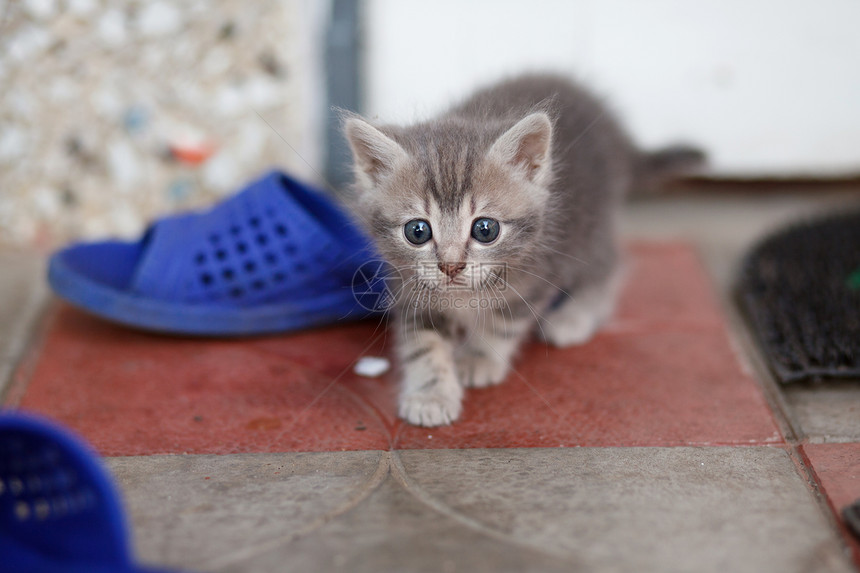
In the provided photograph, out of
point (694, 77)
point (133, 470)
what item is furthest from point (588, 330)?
point (694, 77)

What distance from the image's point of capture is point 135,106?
261cm

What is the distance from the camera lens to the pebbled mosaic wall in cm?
250

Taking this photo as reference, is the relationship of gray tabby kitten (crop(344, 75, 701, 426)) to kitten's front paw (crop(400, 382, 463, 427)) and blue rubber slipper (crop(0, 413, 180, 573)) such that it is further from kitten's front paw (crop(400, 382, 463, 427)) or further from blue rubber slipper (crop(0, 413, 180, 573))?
blue rubber slipper (crop(0, 413, 180, 573))

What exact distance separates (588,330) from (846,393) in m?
0.62

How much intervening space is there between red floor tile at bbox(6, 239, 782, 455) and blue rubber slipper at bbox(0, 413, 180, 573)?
0.42 metres

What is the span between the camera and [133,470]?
143 cm

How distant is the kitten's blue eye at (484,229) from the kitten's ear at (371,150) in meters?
0.21

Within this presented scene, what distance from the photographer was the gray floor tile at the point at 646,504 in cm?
115

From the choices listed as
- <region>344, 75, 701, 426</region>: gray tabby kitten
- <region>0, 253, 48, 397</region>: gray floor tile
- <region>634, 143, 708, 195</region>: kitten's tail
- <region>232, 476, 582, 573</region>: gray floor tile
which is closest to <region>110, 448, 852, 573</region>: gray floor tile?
<region>232, 476, 582, 573</region>: gray floor tile

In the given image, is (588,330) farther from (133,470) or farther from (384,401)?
(133,470)

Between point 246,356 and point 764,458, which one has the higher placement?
point 764,458

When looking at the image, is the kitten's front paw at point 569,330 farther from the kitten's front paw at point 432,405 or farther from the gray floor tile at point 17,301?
the gray floor tile at point 17,301

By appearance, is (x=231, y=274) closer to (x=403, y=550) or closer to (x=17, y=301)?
(x=17, y=301)

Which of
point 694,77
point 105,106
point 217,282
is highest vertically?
point 694,77
